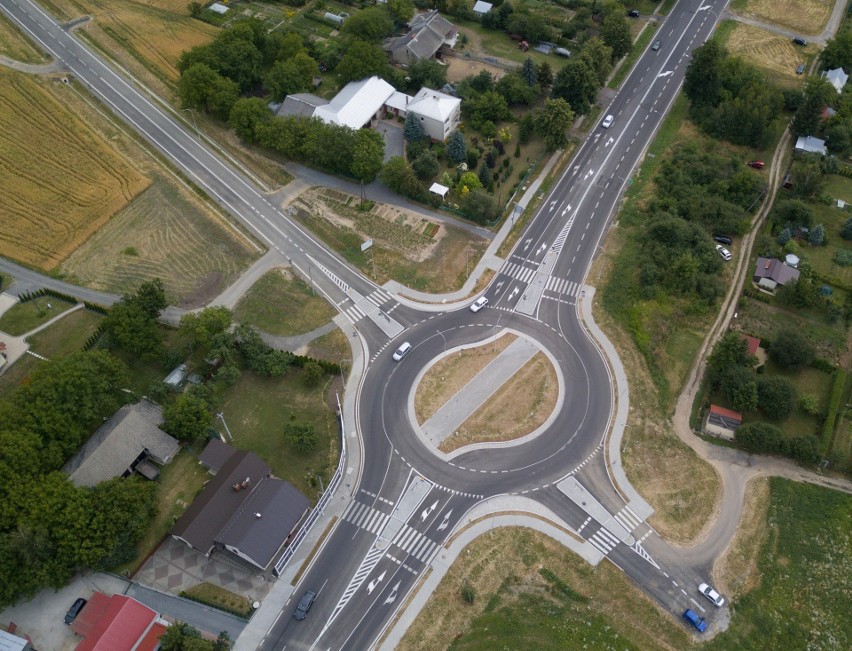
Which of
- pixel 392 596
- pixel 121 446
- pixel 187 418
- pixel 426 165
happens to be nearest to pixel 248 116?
pixel 426 165

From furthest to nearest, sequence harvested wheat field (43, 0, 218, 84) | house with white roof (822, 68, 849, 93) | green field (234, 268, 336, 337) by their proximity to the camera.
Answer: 1. harvested wheat field (43, 0, 218, 84)
2. house with white roof (822, 68, 849, 93)
3. green field (234, 268, 336, 337)

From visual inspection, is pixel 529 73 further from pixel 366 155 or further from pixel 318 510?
pixel 318 510

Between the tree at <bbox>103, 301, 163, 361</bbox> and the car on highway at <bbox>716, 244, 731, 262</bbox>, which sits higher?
the tree at <bbox>103, 301, 163, 361</bbox>

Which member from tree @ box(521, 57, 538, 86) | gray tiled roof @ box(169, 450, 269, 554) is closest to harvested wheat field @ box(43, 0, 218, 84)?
tree @ box(521, 57, 538, 86)

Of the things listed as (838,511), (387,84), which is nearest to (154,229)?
(387,84)

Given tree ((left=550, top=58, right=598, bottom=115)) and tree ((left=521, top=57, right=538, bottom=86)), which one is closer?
tree ((left=550, top=58, right=598, bottom=115))

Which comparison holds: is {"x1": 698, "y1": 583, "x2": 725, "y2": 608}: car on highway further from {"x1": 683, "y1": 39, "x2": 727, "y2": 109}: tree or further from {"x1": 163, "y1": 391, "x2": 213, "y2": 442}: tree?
{"x1": 683, "y1": 39, "x2": 727, "y2": 109}: tree

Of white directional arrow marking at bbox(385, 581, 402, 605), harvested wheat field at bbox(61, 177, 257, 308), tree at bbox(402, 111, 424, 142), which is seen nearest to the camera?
white directional arrow marking at bbox(385, 581, 402, 605)
